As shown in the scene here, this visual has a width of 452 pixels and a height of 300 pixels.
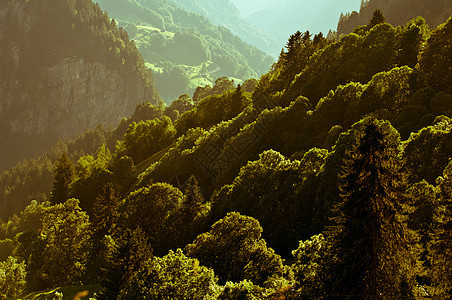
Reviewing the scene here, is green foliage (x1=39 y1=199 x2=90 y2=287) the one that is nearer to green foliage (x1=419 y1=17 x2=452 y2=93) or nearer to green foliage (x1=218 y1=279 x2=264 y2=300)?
green foliage (x1=218 y1=279 x2=264 y2=300)

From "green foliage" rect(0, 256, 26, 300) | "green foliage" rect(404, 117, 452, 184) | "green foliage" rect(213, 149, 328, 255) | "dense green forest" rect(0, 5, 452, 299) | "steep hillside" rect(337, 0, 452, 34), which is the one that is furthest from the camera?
"steep hillside" rect(337, 0, 452, 34)

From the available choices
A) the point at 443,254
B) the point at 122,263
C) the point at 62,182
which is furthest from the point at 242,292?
the point at 62,182

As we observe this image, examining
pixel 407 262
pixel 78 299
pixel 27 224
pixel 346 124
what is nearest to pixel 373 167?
pixel 407 262

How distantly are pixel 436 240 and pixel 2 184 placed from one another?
9068 inches

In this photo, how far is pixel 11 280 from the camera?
57625mm

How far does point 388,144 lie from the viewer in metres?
18.5

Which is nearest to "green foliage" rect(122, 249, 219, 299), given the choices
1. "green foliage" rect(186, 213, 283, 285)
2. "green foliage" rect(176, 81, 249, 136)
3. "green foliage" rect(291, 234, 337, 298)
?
"green foliage" rect(186, 213, 283, 285)

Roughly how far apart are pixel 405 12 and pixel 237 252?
162m

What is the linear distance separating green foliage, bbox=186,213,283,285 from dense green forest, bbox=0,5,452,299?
0.14 meters

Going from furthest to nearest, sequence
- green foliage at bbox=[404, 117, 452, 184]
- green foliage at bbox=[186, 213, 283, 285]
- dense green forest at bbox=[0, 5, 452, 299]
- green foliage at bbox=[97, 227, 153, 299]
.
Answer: green foliage at bbox=[97, 227, 153, 299] → green foliage at bbox=[404, 117, 452, 184] → green foliage at bbox=[186, 213, 283, 285] → dense green forest at bbox=[0, 5, 452, 299]

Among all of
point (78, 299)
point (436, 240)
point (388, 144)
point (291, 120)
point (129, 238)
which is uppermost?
point (291, 120)

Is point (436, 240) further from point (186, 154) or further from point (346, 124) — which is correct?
point (186, 154)

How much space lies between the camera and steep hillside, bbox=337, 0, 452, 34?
128 metres

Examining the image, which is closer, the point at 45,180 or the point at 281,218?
the point at 281,218
